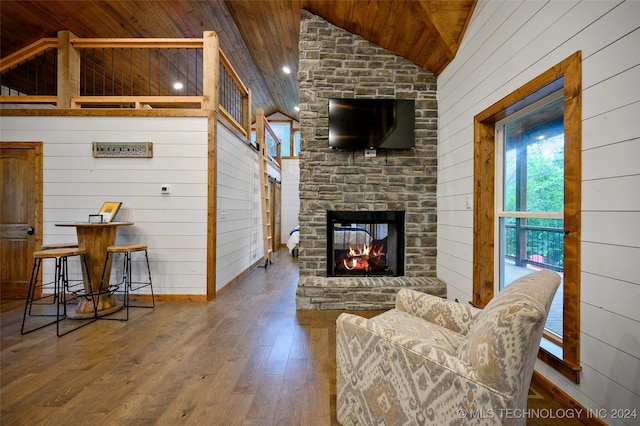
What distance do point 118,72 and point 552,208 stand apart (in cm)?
678

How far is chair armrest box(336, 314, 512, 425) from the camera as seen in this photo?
1.04m

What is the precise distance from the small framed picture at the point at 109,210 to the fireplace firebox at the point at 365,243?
8.55 feet

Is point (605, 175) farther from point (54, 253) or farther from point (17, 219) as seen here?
point (17, 219)

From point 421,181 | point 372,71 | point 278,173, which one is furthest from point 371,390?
point 278,173

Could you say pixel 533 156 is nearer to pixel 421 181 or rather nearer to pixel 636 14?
pixel 636 14

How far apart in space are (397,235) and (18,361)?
147 inches

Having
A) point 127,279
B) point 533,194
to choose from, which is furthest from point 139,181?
point 533,194

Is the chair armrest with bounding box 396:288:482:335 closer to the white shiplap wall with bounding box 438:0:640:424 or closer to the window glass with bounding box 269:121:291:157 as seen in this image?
the white shiplap wall with bounding box 438:0:640:424

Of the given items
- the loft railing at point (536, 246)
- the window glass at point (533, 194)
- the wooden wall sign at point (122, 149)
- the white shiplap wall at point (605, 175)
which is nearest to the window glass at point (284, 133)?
the wooden wall sign at point (122, 149)

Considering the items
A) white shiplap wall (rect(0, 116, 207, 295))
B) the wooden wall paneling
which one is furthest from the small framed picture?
the wooden wall paneling

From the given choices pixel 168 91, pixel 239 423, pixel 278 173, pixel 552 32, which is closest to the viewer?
pixel 239 423

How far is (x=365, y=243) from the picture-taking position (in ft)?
12.6

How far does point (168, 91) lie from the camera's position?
20.3 feet

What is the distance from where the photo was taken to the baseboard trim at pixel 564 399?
58.2 inches
